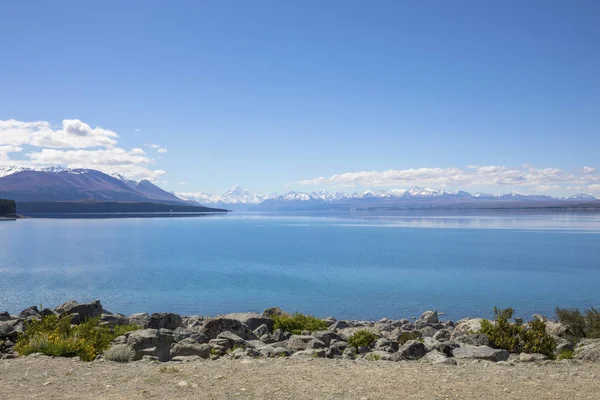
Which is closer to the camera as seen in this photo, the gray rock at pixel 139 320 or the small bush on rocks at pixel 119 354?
the small bush on rocks at pixel 119 354

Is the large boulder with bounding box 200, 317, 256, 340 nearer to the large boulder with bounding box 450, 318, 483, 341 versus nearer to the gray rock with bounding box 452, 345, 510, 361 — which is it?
the gray rock with bounding box 452, 345, 510, 361

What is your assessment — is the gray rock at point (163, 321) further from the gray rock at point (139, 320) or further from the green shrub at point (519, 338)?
the green shrub at point (519, 338)

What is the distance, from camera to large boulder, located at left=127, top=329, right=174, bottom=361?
14.9 meters

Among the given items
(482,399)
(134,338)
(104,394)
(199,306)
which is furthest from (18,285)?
(482,399)

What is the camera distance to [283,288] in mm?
48844

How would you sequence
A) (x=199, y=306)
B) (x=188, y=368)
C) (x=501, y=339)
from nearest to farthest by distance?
1. (x=188, y=368)
2. (x=501, y=339)
3. (x=199, y=306)

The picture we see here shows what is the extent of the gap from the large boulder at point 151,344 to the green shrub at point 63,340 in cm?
109

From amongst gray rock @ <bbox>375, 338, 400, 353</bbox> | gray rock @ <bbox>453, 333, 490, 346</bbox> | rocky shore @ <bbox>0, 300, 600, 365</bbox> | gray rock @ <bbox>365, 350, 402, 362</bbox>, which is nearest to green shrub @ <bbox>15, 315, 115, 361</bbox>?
rocky shore @ <bbox>0, 300, 600, 365</bbox>

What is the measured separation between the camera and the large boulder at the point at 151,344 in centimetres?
1486

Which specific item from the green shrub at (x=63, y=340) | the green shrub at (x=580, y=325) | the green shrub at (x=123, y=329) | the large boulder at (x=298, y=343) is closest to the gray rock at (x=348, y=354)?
the large boulder at (x=298, y=343)

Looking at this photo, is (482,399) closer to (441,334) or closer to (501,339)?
(501,339)

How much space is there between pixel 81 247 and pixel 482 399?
91.7 m

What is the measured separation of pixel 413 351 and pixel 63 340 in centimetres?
1042

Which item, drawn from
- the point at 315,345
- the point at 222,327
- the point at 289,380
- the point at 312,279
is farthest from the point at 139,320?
the point at 312,279
